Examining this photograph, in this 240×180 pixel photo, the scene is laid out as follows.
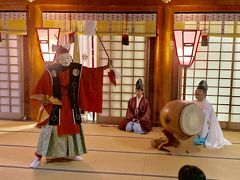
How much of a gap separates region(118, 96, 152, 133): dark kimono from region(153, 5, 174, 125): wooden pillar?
0.35 metres

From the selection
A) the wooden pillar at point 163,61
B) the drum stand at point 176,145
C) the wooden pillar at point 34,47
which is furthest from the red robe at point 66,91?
the wooden pillar at point 34,47

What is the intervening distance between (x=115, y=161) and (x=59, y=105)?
964 mm

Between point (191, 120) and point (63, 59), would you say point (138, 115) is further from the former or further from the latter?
point (63, 59)

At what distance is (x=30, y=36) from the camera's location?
247 inches

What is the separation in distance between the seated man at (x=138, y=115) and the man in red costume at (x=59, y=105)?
175cm

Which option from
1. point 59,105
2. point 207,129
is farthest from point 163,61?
point 59,105

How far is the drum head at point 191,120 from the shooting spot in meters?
4.48

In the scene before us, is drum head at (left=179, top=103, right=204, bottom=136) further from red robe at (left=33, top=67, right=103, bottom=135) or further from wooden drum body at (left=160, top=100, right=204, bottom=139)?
red robe at (left=33, top=67, right=103, bottom=135)

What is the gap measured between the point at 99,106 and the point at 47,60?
1.57 m

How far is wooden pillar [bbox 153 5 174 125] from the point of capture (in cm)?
595

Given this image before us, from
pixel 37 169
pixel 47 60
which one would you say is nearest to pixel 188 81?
pixel 47 60

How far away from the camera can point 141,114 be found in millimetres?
5875

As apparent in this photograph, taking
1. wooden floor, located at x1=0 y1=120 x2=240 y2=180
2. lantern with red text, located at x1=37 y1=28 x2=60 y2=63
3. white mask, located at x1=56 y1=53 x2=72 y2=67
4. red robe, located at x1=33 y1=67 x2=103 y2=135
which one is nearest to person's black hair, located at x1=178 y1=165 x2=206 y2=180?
wooden floor, located at x1=0 y1=120 x2=240 y2=180

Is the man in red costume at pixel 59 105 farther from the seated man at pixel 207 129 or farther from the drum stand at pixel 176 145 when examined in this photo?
the seated man at pixel 207 129
